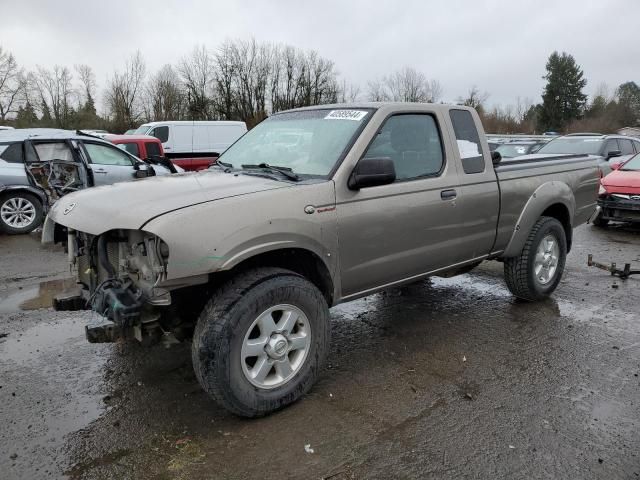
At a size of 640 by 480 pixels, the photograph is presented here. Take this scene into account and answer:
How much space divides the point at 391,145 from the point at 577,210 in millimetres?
2905

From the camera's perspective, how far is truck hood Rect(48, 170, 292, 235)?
2.84m

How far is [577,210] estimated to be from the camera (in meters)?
5.60

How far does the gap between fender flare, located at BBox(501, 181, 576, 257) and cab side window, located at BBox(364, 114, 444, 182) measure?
125 centimetres

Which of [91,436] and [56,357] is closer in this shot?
[91,436]

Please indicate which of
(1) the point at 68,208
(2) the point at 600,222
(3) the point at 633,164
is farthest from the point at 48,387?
(3) the point at 633,164

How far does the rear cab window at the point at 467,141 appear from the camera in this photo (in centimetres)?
436

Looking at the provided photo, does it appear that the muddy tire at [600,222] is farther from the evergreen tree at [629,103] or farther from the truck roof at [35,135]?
the evergreen tree at [629,103]

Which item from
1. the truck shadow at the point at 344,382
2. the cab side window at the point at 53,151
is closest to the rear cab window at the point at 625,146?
the truck shadow at the point at 344,382

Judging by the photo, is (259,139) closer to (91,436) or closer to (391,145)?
(391,145)

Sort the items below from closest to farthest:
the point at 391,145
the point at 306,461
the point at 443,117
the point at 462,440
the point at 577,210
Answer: the point at 306,461, the point at 462,440, the point at 391,145, the point at 443,117, the point at 577,210

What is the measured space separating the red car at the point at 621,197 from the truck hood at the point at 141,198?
27.1 feet

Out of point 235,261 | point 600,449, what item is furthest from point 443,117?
point 600,449

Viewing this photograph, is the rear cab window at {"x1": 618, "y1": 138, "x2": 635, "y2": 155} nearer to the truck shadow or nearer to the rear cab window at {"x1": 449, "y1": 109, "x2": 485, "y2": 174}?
the truck shadow

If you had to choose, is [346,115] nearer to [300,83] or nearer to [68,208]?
[68,208]
